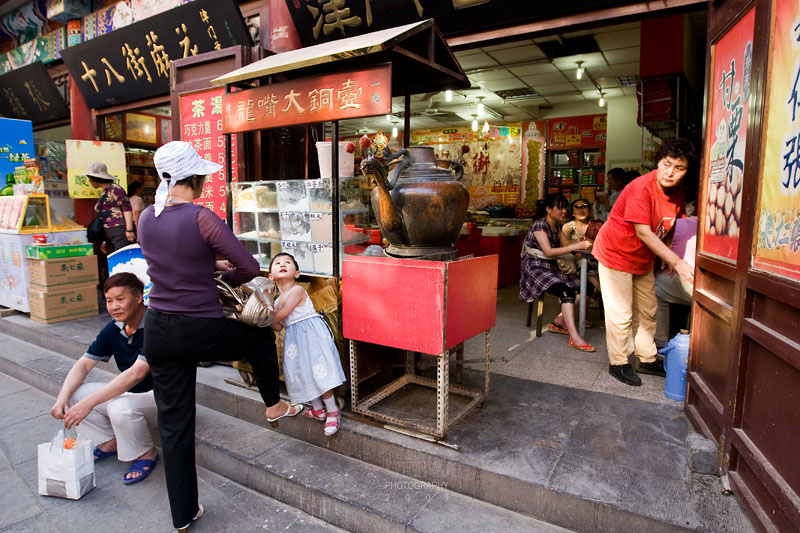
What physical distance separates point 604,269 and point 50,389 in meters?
4.99

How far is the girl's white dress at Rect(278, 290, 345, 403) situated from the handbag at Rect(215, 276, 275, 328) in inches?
15.1

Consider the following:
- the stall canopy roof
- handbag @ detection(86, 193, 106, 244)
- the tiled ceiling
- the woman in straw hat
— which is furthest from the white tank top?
the tiled ceiling

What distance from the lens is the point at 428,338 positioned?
9.12ft

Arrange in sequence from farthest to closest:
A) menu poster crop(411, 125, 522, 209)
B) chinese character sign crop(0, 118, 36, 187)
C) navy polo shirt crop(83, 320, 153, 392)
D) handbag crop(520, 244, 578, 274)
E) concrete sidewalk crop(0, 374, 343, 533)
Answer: menu poster crop(411, 125, 522, 209), chinese character sign crop(0, 118, 36, 187), handbag crop(520, 244, 578, 274), navy polo shirt crop(83, 320, 153, 392), concrete sidewalk crop(0, 374, 343, 533)

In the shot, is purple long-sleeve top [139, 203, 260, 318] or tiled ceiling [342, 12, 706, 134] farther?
tiled ceiling [342, 12, 706, 134]

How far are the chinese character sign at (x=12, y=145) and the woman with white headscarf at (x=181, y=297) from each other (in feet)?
23.4

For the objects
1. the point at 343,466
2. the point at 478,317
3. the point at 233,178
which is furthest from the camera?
the point at 233,178

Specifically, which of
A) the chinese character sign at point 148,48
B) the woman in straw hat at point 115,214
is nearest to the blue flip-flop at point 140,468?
the woman in straw hat at point 115,214

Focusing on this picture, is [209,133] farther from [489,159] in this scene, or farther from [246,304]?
[489,159]

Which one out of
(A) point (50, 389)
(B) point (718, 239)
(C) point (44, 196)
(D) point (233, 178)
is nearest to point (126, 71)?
(C) point (44, 196)

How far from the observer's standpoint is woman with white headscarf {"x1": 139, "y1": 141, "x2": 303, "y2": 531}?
7.50ft

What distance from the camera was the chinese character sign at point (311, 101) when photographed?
10.00ft

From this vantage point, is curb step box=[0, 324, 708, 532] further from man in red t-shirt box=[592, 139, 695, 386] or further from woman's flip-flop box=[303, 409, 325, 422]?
man in red t-shirt box=[592, 139, 695, 386]

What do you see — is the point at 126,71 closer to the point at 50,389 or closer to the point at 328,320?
the point at 50,389
